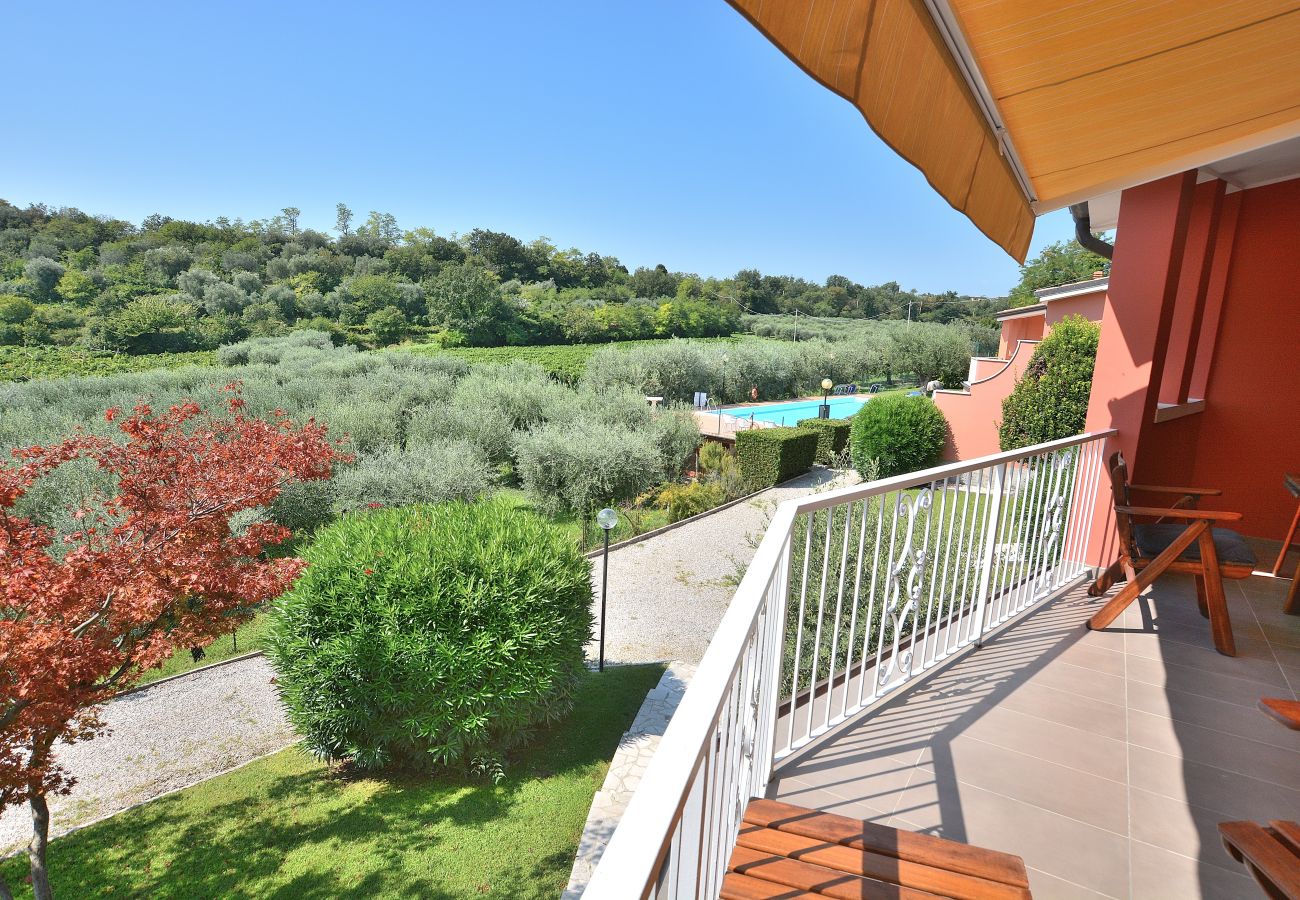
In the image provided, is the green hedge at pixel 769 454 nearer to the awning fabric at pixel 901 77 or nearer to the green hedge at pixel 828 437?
the green hedge at pixel 828 437

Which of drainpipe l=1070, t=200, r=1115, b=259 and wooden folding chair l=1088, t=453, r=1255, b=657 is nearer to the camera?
wooden folding chair l=1088, t=453, r=1255, b=657

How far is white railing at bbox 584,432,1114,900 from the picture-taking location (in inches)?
23.9

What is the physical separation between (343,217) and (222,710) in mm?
69720

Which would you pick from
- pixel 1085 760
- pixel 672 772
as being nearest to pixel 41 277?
pixel 672 772

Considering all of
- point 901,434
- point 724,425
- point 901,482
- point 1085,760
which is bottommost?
point 724,425

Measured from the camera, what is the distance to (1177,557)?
332cm

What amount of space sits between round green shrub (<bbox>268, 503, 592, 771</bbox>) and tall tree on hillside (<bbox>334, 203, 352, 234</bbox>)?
6957 centimetres

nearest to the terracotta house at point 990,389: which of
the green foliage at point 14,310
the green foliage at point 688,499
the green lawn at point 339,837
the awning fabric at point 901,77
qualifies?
the green foliage at point 688,499

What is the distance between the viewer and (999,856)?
4.61 ft

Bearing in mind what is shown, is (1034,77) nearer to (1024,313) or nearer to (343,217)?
(1024,313)

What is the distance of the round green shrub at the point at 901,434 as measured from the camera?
1319cm

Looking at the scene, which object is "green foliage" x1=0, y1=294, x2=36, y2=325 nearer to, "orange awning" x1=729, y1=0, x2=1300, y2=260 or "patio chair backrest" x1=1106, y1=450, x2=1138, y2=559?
"orange awning" x1=729, y1=0, x2=1300, y2=260

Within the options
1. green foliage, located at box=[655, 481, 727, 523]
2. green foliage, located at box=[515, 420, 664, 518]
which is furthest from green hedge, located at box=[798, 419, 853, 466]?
green foliage, located at box=[515, 420, 664, 518]

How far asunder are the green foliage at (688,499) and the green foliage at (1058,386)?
567cm
